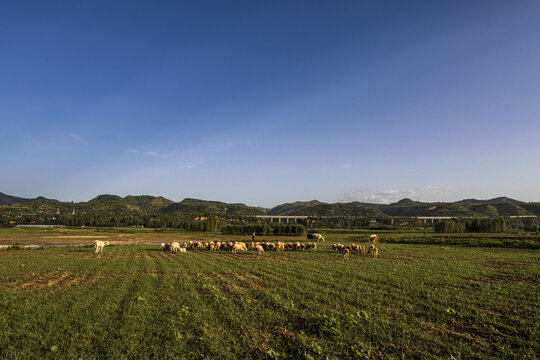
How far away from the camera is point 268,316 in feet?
40.1

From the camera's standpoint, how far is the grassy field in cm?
916

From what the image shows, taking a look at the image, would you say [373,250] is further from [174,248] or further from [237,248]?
[174,248]

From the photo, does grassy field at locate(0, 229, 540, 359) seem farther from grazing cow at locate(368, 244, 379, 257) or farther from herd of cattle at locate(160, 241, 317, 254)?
herd of cattle at locate(160, 241, 317, 254)

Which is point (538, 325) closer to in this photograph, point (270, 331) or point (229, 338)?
point (270, 331)

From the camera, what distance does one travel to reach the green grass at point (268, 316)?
9164mm

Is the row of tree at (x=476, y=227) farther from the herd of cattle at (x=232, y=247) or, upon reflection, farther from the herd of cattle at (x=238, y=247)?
the herd of cattle at (x=232, y=247)

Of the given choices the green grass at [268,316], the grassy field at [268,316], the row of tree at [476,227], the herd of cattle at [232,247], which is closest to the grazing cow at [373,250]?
the herd of cattle at [232,247]

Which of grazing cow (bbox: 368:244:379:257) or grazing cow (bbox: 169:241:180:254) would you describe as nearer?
grazing cow (bbox: 368:244:379:257)

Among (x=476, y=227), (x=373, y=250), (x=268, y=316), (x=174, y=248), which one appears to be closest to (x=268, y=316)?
(x=268, y=316)

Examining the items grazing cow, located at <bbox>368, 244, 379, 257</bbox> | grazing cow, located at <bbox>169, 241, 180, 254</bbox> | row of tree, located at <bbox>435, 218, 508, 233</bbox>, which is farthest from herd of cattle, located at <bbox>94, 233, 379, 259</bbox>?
row of tree, located at <bbox>435, 218, 508, 233</bbox>

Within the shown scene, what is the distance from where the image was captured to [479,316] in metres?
12.2

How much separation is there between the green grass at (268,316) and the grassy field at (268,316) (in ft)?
0.17

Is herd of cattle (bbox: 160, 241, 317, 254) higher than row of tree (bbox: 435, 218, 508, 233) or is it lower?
higher

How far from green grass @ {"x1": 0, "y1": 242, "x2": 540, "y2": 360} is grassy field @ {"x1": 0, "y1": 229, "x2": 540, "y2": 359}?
0.05 metres
